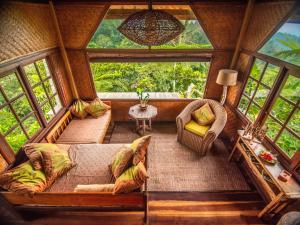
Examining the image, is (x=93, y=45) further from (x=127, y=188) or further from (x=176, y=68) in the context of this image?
(x=127, y=188)

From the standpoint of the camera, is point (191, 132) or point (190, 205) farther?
point (191, 132)

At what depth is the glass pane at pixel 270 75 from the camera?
2.57 m

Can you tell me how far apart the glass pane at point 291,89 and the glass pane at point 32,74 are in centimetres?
392

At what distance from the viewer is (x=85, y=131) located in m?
3.22

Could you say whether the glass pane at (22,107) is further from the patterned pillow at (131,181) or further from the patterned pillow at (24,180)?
the patterned pillow at (131,181)

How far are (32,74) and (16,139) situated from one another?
109 cm

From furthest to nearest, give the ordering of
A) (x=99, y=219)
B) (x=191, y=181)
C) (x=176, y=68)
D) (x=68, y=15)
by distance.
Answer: (x=176, y=68) < (x=68, y=15) < (x=191, y=181) < (x=99, y=219)

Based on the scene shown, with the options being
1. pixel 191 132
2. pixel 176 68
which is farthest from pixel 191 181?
pixel 176 68

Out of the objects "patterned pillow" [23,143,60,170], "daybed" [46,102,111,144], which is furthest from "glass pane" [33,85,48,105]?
"patterned pillow" [23,143,60,170]

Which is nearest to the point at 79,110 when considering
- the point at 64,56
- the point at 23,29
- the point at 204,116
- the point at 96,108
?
the point at 96,108

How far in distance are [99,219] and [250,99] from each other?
3.22 meters

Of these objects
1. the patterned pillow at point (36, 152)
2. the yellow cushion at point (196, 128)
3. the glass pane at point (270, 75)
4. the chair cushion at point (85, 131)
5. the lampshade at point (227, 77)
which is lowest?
the chair cushion at point (85, 131)

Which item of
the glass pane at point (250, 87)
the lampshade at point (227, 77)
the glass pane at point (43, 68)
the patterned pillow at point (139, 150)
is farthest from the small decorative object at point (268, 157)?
the glass pane at point (43, 68)

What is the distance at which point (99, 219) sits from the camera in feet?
7.28
